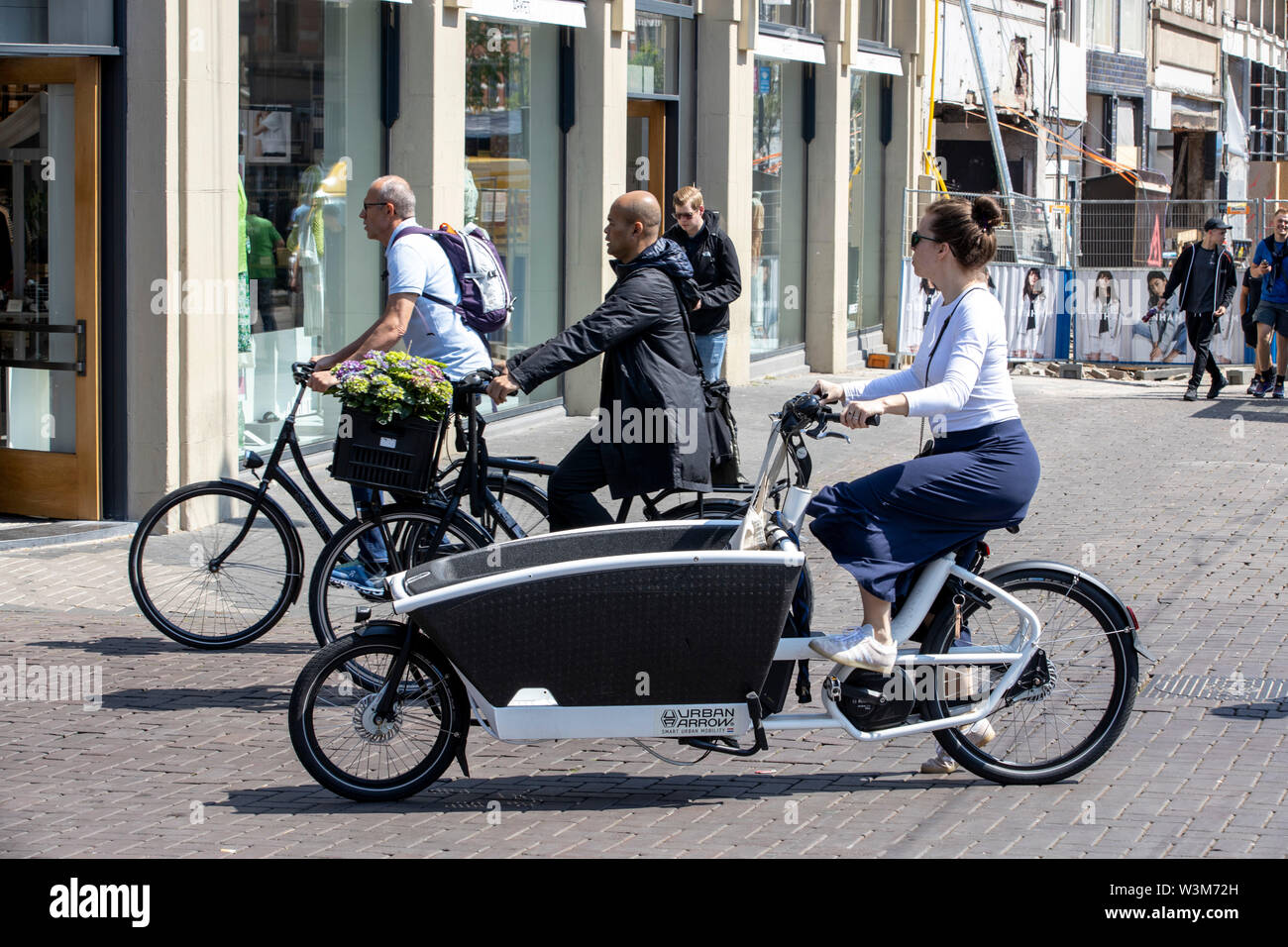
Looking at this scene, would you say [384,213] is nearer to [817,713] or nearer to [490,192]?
[817,713]

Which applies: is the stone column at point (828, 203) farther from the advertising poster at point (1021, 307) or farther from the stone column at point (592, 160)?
the stone column at point (592, 160)

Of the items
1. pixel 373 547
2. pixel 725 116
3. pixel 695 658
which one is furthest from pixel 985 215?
pixel 725 116

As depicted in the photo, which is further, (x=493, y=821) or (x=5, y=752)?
(x=5, y=752)

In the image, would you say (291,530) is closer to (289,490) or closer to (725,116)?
(289,490)

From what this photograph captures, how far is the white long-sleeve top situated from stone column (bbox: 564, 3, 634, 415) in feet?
30.0

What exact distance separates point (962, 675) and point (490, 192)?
9.13 meters

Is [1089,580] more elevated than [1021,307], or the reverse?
[1021,307]

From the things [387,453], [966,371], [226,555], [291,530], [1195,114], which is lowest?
[226,555]

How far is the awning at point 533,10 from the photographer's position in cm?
1289

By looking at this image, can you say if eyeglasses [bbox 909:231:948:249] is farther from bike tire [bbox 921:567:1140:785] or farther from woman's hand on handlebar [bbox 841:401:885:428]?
bike tire [bbox 921:567:1140:785]

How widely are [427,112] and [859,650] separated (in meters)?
7.97

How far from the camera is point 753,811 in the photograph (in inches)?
208

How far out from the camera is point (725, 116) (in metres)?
A: 16.6

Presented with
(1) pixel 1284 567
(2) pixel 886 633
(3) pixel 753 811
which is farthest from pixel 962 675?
(1) pixel 1284 567
